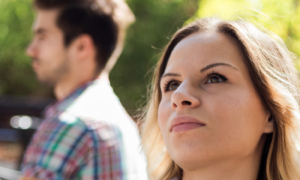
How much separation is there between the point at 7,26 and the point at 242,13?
32.5 feet

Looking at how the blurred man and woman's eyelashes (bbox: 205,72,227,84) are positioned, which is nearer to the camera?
woman's eyelashes (bbox: 205,72,227,84)

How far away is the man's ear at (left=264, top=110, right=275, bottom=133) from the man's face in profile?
1.99 metres

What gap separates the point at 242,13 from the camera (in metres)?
1.81

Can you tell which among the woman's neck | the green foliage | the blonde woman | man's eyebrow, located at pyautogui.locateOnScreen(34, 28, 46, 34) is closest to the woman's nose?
the blonde woman

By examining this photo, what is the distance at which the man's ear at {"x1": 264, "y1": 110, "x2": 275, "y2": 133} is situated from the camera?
1.45 meters

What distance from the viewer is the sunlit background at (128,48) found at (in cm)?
452

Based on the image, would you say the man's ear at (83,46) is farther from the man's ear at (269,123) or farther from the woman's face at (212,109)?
the man's ear at (269,123)

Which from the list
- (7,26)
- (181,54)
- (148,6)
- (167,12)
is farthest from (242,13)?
(7,26)

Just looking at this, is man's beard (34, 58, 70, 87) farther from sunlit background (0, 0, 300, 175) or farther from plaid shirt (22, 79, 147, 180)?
sunlit background (0, 0, 300, 175)

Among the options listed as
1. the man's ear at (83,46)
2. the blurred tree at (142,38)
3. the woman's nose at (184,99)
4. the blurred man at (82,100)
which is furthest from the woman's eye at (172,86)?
the blurred tree at (142,38)

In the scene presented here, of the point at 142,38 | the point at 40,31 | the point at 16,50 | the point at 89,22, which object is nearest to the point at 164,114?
the point at 89,22

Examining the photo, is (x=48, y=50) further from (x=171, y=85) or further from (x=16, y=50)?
(x=16, y=50)

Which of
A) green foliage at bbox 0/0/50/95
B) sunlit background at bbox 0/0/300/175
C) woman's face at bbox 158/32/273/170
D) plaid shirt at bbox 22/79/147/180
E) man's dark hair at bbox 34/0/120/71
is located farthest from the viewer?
green foliage at bbox 0/0/50/95

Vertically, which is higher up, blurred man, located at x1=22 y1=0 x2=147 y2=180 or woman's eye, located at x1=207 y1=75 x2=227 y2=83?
blurred man, located at x1=22 y1=0 x2=147 y2=180
